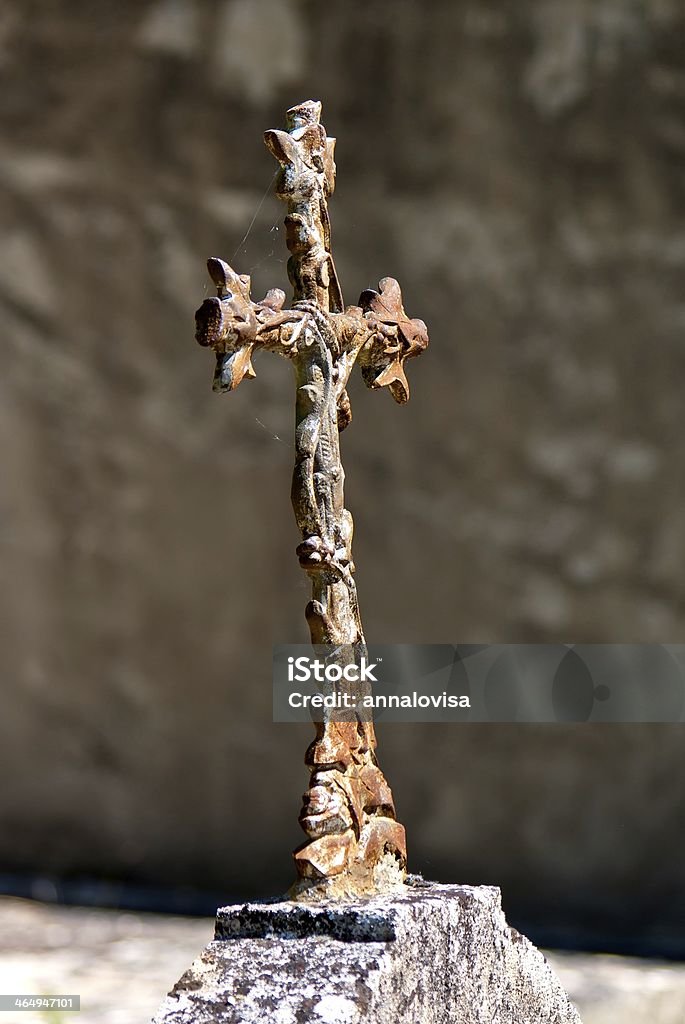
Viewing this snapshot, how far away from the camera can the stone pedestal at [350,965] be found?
1.22m

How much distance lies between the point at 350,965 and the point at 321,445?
1.72 feet

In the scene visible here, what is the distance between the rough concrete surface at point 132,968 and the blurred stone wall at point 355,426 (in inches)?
5.7

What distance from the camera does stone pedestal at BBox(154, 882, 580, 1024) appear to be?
1.22 meters

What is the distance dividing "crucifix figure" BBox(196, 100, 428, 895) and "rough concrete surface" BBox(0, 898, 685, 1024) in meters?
1.69

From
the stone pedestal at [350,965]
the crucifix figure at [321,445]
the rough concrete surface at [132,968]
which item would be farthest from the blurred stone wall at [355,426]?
the stone pedestal at [350,965]

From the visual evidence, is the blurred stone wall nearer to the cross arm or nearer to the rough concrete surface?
the rough concrete surface

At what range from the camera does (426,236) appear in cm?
359

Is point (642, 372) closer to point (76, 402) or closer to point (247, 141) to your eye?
point (247, 141)

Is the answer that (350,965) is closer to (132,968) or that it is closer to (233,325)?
(233,325)

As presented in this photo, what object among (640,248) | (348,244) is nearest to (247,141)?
(348,244)

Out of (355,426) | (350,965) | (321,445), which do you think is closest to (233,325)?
(321,445)

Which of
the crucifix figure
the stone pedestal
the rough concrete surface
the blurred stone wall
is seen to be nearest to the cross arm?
the crucifix figure

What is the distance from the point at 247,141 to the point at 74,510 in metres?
1.06

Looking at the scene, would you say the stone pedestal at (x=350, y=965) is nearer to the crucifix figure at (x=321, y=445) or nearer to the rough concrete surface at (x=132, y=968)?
the crucifix figure at (x=321, y=445)
